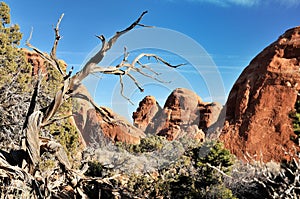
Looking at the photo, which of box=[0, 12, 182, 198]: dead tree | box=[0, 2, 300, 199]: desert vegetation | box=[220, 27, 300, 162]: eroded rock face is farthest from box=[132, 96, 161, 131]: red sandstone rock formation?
box=[0, 12, 182, 198]: dead tree

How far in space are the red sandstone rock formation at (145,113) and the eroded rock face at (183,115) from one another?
1.34m

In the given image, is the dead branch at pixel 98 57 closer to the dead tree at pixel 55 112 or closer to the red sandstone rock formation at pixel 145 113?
the dead tree at pixel 55 112

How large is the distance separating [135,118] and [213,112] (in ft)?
39.6

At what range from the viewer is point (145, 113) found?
163ft

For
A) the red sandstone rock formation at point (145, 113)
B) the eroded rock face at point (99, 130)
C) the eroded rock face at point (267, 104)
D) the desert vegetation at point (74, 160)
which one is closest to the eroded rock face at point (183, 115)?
the red sandstone rock formation at point (145, 113)

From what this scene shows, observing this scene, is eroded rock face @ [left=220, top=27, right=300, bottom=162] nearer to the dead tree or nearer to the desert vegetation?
the desert vegetation

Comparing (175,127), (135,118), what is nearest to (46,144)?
(175,127)

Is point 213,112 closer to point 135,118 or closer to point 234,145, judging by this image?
point 135,118

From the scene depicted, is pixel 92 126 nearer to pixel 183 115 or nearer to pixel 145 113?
pixel 145 113

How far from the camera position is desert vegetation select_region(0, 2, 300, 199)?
16.9 ft

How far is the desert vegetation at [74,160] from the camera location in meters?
5.16

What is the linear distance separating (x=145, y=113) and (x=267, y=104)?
25.3 m

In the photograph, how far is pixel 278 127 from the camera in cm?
2536

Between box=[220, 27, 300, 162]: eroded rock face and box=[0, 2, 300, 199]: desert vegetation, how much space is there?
823 centimetres
